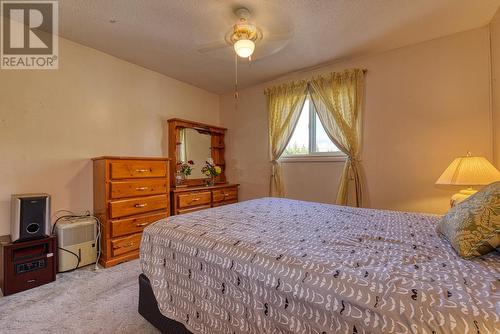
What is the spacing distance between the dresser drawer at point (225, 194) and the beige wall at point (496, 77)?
321 cm

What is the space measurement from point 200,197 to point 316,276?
106 inches

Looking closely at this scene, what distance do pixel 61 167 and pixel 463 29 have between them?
4.48m

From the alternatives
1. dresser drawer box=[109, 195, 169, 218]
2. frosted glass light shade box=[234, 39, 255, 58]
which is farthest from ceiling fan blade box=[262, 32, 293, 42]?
dresser drawer box=[109, 195, 169, 218]

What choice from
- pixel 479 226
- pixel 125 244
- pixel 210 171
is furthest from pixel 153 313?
pixel 210 171

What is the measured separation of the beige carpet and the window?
2.62 meters

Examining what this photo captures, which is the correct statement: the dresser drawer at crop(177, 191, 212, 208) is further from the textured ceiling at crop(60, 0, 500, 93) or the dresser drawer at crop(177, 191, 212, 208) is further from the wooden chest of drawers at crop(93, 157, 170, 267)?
the textured ceiling at crop(60, 0, 500, 93)

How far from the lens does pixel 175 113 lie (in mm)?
3697

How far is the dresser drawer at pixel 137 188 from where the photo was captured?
252 centimetres

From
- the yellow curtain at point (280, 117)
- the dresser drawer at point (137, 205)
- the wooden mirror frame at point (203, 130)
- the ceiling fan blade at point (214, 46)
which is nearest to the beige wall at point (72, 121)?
the wooden mirror frame at point (203, 130)

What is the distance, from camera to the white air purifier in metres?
2.34

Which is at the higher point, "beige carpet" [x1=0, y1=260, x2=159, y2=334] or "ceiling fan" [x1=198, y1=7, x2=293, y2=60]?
"ceiling fan" [x1=198, y1=7, x2=293, y2=60]

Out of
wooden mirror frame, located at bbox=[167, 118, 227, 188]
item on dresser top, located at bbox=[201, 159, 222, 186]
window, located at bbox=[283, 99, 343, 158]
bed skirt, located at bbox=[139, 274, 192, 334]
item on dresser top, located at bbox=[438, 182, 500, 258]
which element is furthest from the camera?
item on dresser top, located at bbox=[201, 159, 222, 186]

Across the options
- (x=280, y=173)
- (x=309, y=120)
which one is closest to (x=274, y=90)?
(x=309, y=120)

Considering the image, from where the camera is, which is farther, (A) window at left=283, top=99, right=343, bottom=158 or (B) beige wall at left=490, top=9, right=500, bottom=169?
(A) window at left=283, top=99, right=343, bottom=158
